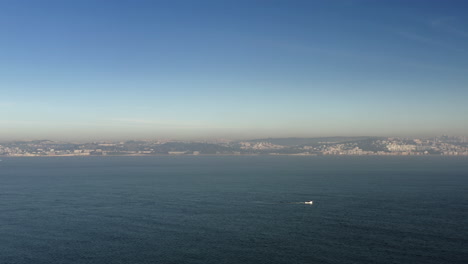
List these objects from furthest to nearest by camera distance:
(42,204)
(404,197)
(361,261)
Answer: (404,197)
(42,204)
(361,261)

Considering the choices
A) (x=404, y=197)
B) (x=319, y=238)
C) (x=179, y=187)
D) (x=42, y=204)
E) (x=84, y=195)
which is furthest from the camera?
(x=179, y=187)

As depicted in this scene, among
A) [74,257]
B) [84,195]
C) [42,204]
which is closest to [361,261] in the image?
[74,257]

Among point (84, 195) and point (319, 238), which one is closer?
point (319, 238)

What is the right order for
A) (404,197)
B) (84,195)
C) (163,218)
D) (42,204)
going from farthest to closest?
(84,195)
(404,197)
(42,204)
(163,218)

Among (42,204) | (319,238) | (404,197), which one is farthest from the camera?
(404,197)

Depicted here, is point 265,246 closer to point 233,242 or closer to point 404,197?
point 233,242

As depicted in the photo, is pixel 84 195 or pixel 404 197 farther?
pixel 84 195

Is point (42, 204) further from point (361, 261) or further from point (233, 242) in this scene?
point (361, 261)

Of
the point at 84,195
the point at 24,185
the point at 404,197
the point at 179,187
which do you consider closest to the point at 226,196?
the point at 179,187

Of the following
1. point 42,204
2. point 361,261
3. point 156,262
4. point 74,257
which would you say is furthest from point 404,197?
point 42,204
